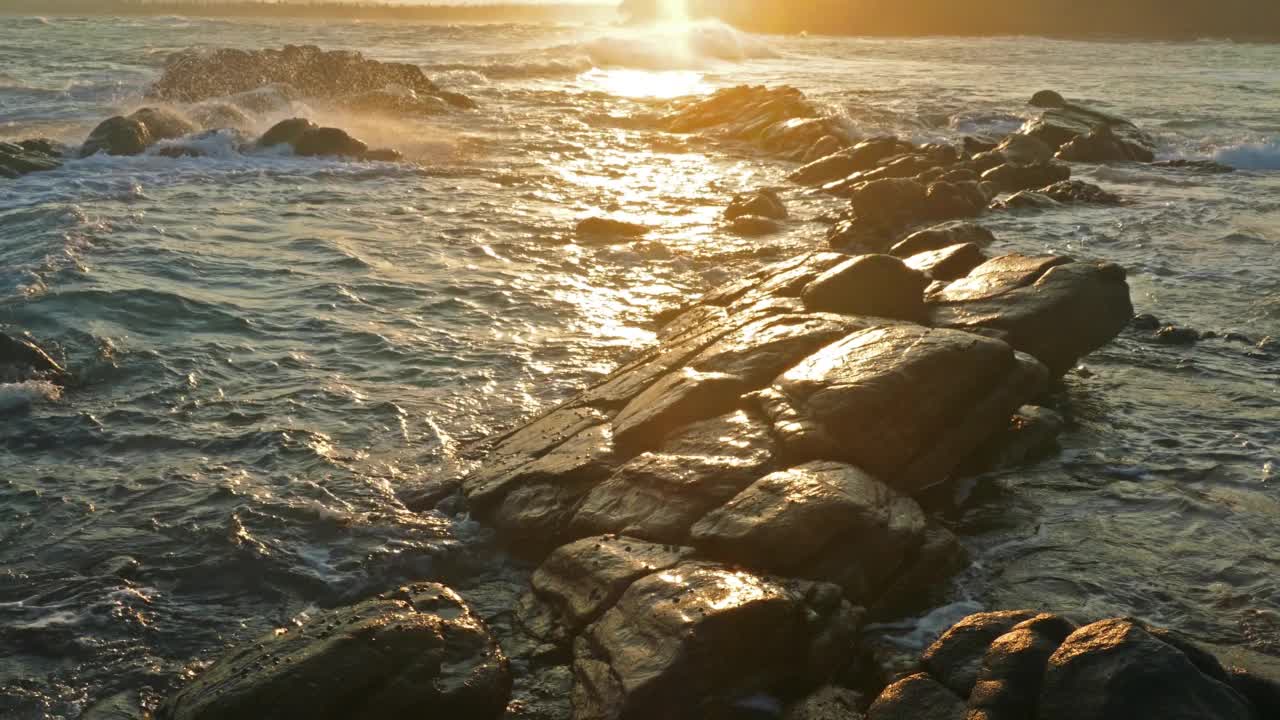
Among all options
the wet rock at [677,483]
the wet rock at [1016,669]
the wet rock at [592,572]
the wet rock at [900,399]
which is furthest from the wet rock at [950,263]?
the wet rock at [1016,669]

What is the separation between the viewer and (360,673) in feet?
19.5

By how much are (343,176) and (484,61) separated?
31.3 m

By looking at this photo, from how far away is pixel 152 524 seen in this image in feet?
27.6

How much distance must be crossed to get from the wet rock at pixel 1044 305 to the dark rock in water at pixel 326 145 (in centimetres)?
1802

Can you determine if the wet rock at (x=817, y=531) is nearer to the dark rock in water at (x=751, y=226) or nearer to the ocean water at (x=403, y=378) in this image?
the ocean water at (x=403, y=378)

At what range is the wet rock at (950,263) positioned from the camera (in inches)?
485

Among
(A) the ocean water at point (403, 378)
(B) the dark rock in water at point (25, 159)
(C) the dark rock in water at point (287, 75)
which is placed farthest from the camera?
(C) the dark rock in water at point (287, 75)

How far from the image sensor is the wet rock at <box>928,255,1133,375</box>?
34.4 feet

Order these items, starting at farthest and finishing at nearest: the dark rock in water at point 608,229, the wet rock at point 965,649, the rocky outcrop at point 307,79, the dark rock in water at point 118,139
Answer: the rocky outcrop at point 307,79 < the dark rock in water at point 118,139 < the dark rock in water at point 608,229 < the wet rock at point 965,649


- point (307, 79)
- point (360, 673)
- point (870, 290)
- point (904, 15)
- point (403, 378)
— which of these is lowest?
point (403, 378)

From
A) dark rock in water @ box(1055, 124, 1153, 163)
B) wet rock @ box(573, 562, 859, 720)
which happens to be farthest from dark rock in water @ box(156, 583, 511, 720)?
dark rock in water @ box(1055, 124, 1153, 163)

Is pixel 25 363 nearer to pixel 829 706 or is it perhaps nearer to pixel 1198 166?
pixel 829 706

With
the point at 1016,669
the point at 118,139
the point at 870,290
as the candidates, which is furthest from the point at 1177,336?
the point at 118,139

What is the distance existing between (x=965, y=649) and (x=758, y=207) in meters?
14.3
